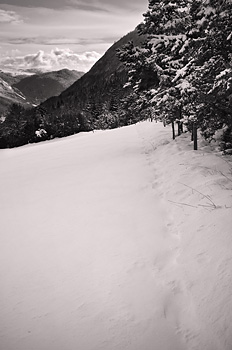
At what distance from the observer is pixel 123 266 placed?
382 centimetres

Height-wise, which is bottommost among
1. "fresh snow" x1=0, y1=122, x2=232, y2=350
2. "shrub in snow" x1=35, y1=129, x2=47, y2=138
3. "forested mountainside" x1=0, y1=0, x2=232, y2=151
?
"shrub in snow" x1=35, y1=129, x2=47, y2=138

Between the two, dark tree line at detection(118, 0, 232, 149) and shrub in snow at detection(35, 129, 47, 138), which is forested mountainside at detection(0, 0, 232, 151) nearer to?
dark tree line at detection(118, 0, 232, 149)

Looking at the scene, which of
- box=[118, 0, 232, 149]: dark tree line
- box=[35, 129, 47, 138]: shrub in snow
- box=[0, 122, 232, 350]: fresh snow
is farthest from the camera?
box=[35, 129, 47, 138]: shrub in snow

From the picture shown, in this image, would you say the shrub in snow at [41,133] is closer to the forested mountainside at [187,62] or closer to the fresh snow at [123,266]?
the forested mountainside at [187,62]

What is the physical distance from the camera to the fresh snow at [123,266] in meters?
2.73

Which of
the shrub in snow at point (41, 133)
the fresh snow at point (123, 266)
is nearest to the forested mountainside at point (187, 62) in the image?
the fresh snow at point (123, 266)

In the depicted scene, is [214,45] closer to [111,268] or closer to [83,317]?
[111,268]

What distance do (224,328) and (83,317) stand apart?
1.78m

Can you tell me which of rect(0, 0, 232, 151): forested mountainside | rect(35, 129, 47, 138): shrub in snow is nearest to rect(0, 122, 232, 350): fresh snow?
rect(0, 0, 232, 151): forested mountainside

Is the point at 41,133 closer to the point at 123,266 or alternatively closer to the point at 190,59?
the point at 190,59

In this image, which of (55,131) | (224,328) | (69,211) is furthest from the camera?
(55,131)

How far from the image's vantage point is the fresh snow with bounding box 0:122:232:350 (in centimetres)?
273

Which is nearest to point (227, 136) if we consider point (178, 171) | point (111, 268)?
point (178, 171)

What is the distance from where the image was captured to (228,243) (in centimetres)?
359
